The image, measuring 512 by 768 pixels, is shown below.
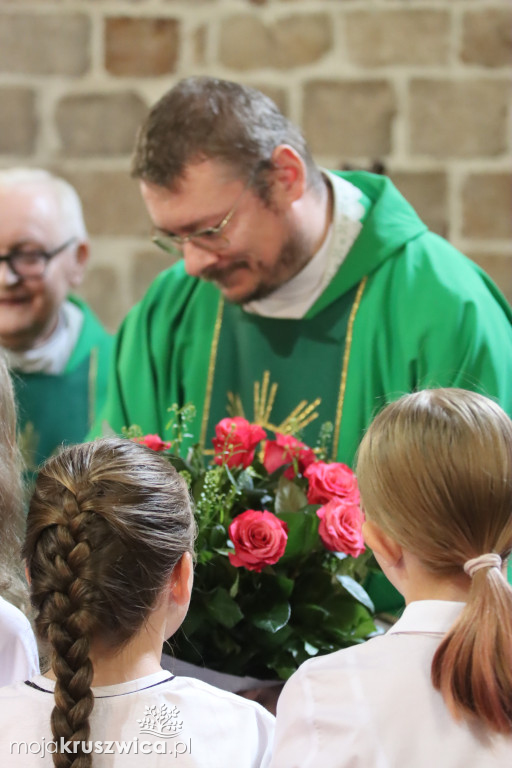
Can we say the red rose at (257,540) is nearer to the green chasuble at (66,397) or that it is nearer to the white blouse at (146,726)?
the white blouse at (146,726)

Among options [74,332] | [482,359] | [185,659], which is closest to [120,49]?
[74,332]

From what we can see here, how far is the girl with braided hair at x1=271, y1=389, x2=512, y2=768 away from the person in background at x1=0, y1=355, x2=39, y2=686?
51cm

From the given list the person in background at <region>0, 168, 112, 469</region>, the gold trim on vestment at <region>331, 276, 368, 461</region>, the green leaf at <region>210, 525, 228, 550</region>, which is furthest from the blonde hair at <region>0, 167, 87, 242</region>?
the green leaf at <region>210, 525, 228, 550</region>

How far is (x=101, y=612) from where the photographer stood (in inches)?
56.2

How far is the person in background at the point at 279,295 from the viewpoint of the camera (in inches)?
113

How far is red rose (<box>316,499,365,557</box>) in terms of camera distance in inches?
74.3

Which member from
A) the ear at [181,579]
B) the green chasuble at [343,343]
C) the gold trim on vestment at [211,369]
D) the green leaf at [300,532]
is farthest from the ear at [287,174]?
the ear at [181,579]

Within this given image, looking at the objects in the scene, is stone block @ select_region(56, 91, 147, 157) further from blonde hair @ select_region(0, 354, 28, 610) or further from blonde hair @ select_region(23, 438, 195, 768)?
blonde hair @ select_region(23, 438, 195, 768)

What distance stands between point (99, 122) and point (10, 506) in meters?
3.38

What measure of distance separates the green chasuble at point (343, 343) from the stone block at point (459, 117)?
162 cm

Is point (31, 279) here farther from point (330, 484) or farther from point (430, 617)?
point (430, 617)

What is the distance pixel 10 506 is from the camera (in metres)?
1.91

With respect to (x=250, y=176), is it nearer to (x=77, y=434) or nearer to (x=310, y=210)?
(x=310, y=210)

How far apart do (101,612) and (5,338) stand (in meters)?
2.73
